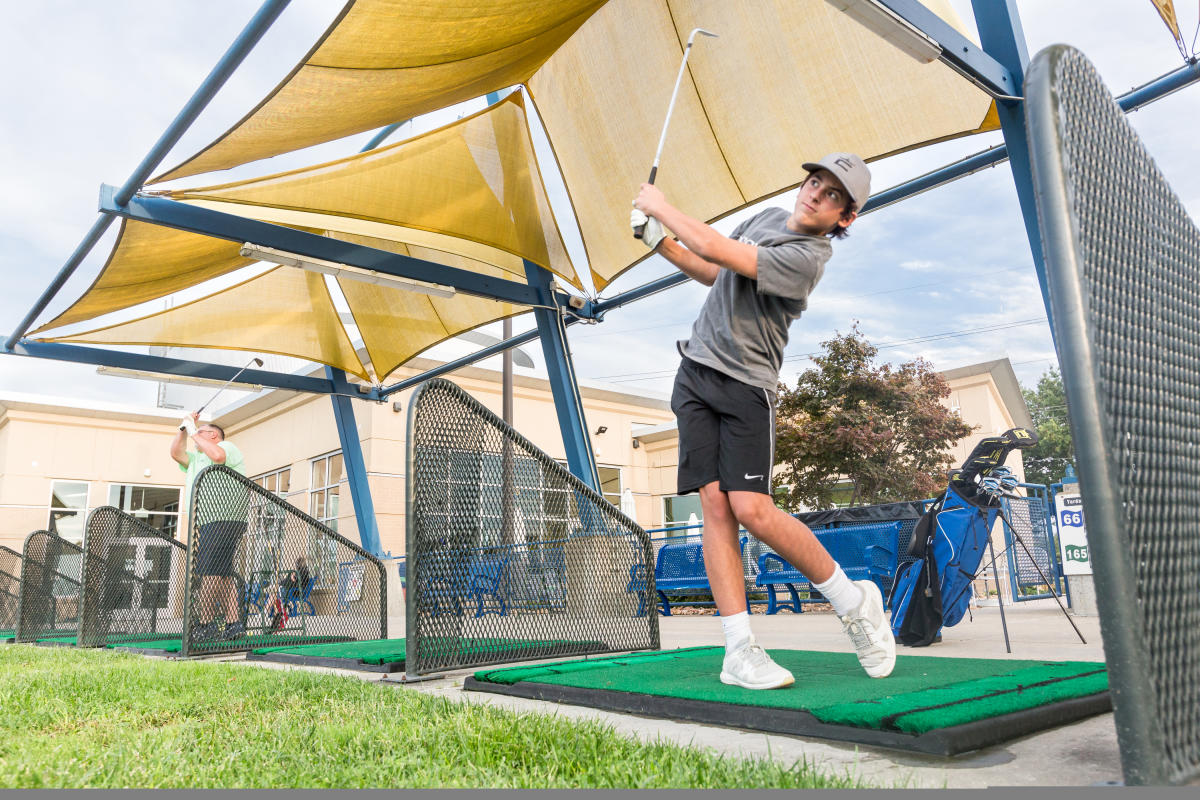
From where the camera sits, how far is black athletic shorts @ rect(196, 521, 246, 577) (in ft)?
19.1

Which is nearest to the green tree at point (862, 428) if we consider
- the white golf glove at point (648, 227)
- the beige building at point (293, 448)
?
the beige building at point (293, 448)

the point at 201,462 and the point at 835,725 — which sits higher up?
the point at 201,462

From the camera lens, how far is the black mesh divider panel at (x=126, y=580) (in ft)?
23.3

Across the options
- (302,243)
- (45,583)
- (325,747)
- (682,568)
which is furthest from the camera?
(682,568)

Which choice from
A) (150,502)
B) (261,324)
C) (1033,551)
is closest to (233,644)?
(261,324)

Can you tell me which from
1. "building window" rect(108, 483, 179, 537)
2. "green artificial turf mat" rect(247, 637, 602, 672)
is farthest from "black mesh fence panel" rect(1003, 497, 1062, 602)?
"building window" rect(108, 483, 179, 537)

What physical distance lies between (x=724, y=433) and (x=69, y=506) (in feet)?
83.2

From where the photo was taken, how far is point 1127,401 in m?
1.21

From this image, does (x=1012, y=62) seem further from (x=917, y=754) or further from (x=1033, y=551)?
(x=1033, y=551)

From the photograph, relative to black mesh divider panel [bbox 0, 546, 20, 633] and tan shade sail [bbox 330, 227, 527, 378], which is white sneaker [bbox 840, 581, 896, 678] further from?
black mesh divider panel [bbox 0, 546, 20, 633]

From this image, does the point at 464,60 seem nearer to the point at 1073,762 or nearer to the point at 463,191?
the point at 463,191

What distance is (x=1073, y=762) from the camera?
1676 mm

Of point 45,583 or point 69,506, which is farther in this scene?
point 69,506

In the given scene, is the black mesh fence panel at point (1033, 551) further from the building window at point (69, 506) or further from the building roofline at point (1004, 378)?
the building window at point (69, 506)
